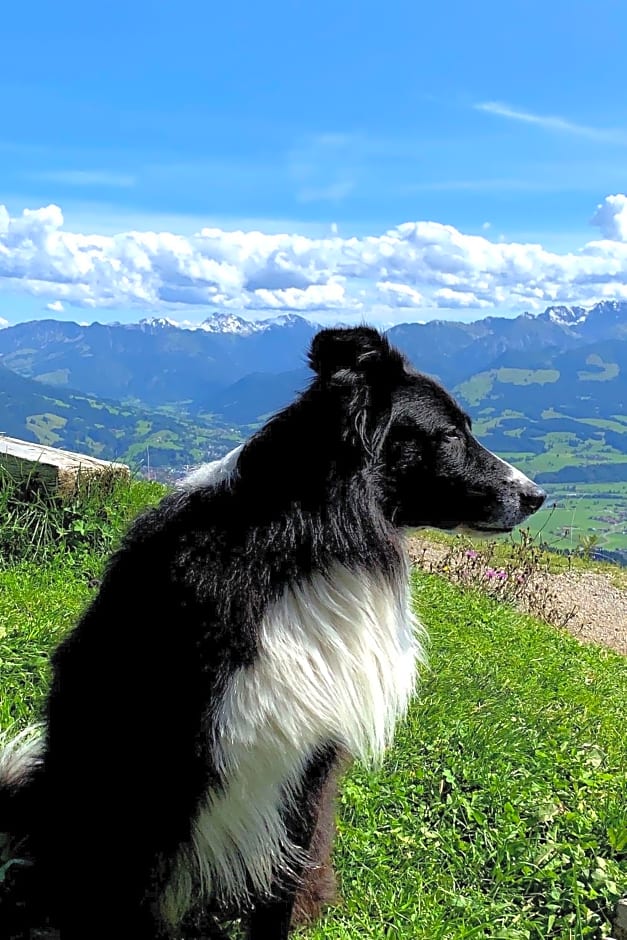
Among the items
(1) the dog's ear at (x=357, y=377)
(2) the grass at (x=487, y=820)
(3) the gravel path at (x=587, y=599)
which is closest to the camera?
(1) the dog's ear at (x=357, y=377)

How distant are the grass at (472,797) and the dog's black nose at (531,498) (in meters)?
1.70

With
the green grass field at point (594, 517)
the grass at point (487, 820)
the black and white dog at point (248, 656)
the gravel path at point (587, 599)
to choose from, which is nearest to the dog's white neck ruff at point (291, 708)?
the black and white dog at point (248, 656)

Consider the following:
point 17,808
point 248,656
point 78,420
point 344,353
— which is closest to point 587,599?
point 17,808

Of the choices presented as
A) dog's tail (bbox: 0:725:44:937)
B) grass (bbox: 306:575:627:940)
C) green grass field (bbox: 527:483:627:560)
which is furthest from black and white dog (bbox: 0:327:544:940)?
green grass field (bbox: 527:483:627:560)

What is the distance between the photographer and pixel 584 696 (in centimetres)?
538

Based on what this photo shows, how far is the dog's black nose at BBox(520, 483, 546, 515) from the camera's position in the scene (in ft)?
8.96

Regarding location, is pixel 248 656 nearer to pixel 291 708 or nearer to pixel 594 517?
pixel 291 708

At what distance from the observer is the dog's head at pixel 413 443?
2322 millimetres

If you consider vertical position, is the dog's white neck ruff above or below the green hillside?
above

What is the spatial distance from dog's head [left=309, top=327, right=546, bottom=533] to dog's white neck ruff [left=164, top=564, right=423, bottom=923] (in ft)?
1.01

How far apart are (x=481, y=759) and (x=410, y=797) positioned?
1.67 ft

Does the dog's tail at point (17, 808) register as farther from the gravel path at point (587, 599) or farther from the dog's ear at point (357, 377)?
the gravel path at point (587, 599)

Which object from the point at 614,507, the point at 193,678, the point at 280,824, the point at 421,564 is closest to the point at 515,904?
the point at 280,824

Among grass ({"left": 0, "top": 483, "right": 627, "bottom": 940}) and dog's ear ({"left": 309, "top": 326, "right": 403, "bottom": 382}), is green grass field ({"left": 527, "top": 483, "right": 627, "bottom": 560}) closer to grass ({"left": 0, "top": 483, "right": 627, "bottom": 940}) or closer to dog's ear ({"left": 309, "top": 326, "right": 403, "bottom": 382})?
grass ({"left": 0, "top": 483, "right": 627, "bottom": 940})
